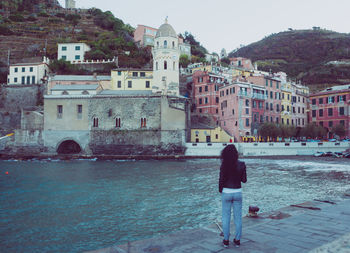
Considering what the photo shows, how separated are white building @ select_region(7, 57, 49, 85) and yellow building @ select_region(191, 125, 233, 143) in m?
30.1

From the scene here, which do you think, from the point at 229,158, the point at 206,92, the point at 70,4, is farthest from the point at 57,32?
the point at 229,158

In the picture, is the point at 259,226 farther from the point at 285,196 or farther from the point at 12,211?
the point at 12,211

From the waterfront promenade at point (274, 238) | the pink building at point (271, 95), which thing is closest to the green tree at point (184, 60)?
the pink building at point (271, 95)

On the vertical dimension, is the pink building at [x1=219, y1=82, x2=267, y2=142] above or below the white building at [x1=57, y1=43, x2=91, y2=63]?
below

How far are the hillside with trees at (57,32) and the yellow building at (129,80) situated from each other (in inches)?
301

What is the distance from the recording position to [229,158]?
476 centimetres

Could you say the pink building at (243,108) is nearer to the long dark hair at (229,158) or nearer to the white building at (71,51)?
the white building at (71,51)

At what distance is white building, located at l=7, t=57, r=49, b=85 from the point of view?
161ft

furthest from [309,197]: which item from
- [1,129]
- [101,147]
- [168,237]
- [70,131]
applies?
[1,129]

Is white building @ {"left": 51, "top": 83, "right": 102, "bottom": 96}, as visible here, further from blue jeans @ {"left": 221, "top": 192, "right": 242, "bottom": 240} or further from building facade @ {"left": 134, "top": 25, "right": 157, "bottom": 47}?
blue jeans @ {"left": 221, "top": 192, "right": 242, "bottom": 240}

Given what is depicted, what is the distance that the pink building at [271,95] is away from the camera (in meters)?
43.2

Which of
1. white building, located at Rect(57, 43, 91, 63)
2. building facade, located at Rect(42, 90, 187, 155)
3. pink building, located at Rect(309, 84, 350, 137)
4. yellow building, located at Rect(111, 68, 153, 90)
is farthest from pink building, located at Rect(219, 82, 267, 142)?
white building, located at Rect(57, 43, 91, 63)

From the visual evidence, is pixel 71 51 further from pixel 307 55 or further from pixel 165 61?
pixel 307 55

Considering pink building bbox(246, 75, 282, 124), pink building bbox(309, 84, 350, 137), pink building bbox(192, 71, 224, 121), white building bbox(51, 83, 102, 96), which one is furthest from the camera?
pink building bbox(192, 71, 224, 121)
